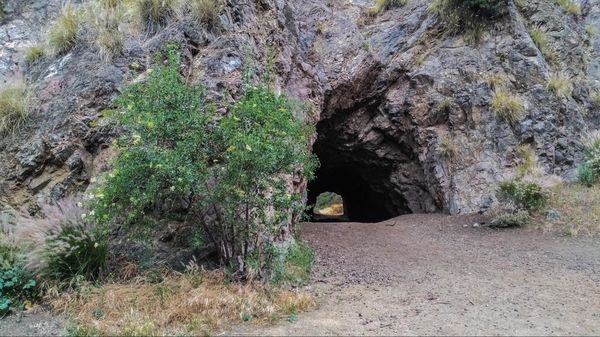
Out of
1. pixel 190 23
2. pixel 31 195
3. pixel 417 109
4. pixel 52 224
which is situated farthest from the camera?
pixel 417 109

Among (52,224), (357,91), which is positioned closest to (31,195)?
(52,224)

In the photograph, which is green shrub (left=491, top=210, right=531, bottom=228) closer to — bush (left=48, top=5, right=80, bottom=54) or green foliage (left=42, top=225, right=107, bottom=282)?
green foliage (left=42, top=225, right=107, bottom=282)

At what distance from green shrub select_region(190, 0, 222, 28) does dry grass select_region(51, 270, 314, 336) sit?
4807mm

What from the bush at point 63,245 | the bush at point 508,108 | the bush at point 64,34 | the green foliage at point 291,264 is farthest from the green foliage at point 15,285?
the bush at point 508,108

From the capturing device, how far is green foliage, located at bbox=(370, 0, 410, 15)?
13234mm

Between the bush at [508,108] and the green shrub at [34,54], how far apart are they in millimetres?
9587

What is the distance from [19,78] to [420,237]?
7886mm

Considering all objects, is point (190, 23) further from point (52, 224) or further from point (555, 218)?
point (555, 218)

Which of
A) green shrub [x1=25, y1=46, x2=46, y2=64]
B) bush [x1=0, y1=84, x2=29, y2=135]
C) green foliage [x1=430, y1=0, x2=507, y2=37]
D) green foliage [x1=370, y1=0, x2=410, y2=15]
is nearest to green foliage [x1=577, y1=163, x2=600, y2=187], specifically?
green foliage [x1=430, y1=0, x2=507, y2=37]

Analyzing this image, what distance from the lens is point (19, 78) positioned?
831 cm

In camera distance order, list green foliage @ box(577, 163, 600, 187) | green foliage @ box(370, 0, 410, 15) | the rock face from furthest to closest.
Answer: green foliage @ box(370, 0, 410, 15), green foliage @ box(577, 163, 600, 187), the rock face

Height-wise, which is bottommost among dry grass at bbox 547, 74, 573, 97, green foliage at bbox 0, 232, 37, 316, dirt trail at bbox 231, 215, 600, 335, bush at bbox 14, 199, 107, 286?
dirt trail at bbox 231, 215, 600, 335

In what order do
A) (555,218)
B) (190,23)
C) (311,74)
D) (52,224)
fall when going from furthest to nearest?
(311,74) < (555,218) < (190,23) < (52,224)

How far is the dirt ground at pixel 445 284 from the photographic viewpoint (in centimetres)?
470
